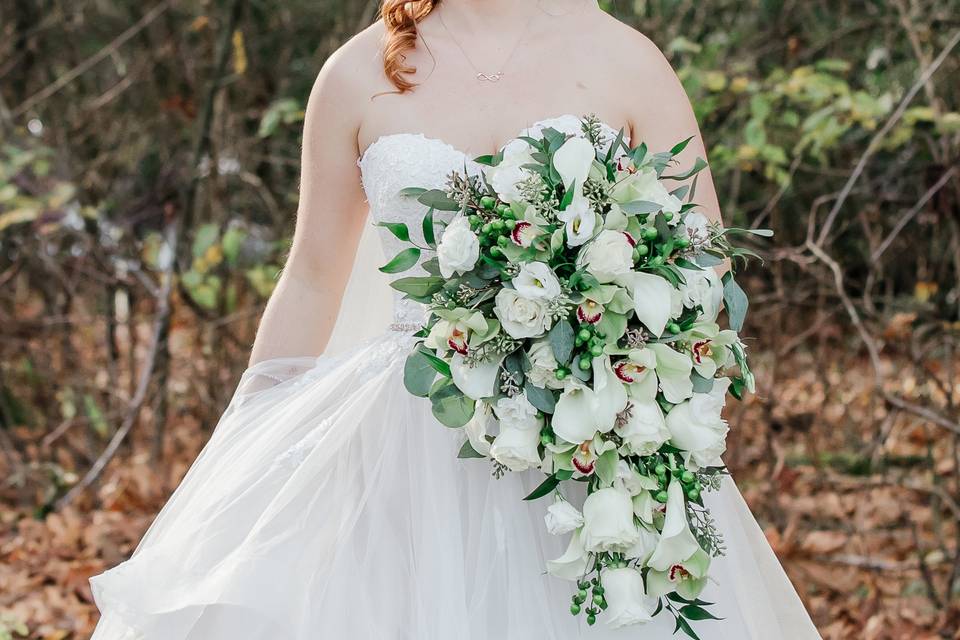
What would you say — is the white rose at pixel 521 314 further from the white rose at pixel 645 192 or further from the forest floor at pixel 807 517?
the forest floor at pixel 807 517

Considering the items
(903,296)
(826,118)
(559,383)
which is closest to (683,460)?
(559,383)

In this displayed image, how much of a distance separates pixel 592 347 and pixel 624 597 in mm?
347

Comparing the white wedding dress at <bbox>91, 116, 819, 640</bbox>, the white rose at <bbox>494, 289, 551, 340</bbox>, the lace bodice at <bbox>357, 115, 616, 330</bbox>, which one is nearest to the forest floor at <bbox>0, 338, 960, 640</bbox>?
the white wedding dress at <bbox>91, 116, 819, 640</bbox>

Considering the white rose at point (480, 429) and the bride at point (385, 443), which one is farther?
the bride at point (385, 443)

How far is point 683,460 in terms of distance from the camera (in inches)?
60.2

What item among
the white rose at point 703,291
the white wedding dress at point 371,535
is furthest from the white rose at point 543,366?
the white wedding dress at point 371,535

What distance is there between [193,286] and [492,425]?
9.55 ft

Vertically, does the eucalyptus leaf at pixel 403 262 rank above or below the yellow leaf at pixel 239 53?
above

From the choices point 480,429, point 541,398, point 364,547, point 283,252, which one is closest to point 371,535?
point 364,547

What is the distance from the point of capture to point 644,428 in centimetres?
144

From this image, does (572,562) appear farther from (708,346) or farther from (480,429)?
(708,346)

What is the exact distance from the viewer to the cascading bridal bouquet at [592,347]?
144 centimetres

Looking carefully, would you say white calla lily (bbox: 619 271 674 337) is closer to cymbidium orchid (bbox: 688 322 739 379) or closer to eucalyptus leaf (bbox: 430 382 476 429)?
cymbidium orchid (bbox: 688 322 739 379)

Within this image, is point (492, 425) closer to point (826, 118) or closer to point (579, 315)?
point (579, 315)
